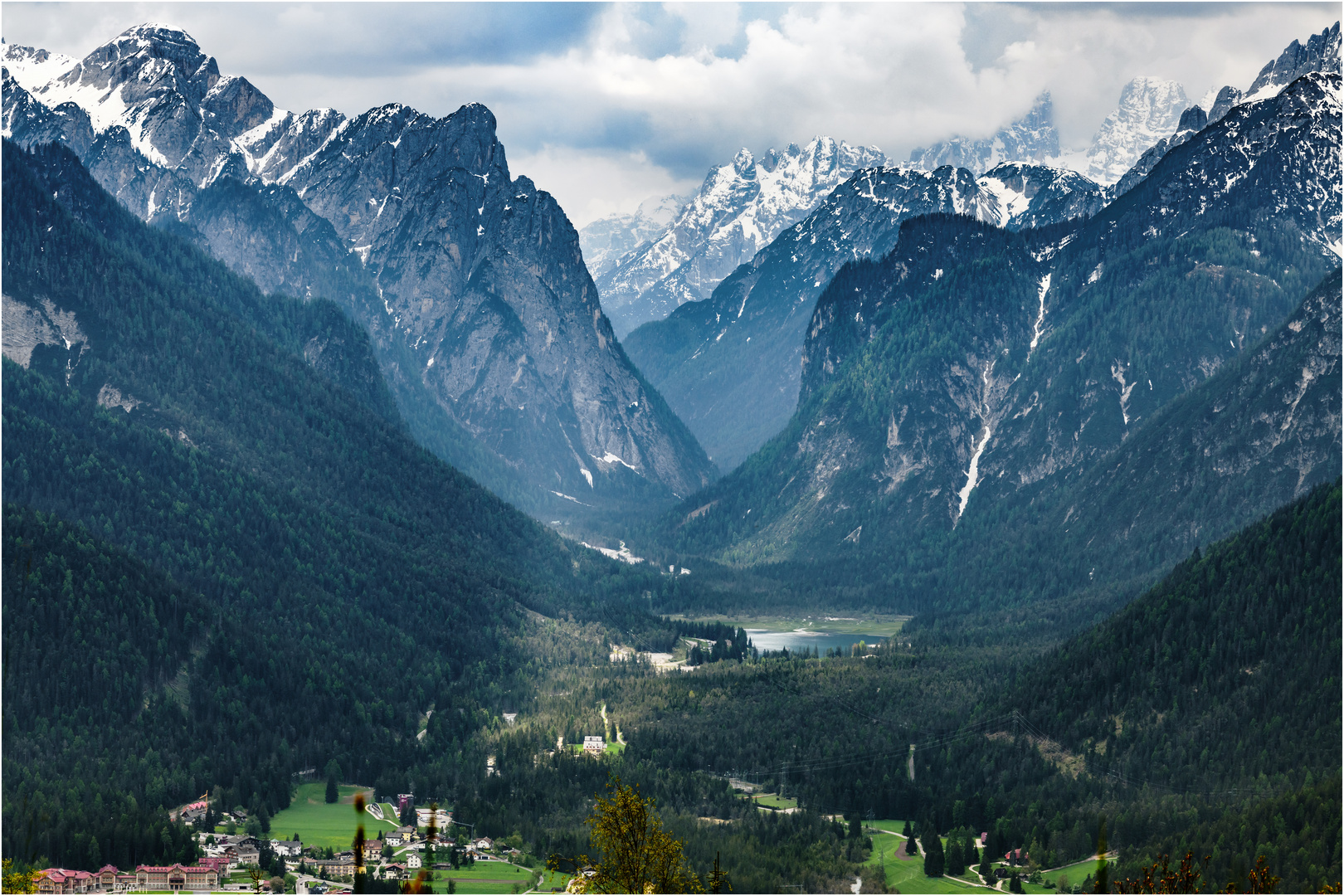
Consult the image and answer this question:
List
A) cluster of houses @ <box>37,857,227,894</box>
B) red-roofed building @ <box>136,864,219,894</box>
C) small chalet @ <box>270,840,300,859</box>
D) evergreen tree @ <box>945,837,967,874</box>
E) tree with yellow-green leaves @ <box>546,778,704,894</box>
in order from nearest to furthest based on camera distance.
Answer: tree with yellow-green leaves @ <box>546,778,704,894</box>, cluster of houses @ <box>37,857,227,894</box>, red-roofed building @ <box>136,864,219,894</box>, evergreen tree @ <box>945,837,967,874</box>, small chalet @ <box>270,840,300,859</box>

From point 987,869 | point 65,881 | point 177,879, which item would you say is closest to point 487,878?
point 177,879

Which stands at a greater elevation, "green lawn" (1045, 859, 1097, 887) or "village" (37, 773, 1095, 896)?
"green lawn" (1045, 859, 1097, 887)

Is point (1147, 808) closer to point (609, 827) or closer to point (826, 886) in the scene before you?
point (826, 886)

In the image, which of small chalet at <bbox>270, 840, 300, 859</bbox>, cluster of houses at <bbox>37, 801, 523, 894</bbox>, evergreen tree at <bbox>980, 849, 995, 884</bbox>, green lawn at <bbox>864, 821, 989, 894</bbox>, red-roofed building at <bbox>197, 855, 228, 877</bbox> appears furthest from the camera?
small chalet at <bbox>270, 840, 300, 859</bbox>

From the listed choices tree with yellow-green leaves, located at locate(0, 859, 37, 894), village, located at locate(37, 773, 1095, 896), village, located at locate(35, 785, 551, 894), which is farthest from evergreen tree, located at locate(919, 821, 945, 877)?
tree with yellow-green leaves, located at locate(0, 859, 37, 894)

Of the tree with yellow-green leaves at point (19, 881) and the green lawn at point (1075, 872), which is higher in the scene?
the green lawn at point (1075, 872)

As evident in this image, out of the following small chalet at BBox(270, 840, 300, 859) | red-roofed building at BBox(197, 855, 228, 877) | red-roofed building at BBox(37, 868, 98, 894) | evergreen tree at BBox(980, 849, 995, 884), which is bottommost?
red-roofed building at BBox(37, 868, 98, 894)

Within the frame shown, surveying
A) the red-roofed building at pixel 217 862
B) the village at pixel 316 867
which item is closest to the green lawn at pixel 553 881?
the village at pixel 316 867

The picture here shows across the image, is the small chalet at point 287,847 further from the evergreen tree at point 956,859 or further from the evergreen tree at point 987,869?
the evergreen tree at point 987,869

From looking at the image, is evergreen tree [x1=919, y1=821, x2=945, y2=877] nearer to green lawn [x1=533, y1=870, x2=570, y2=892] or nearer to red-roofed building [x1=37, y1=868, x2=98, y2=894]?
green lawn [x1=533, y1=870, x2=570, y2=892]
